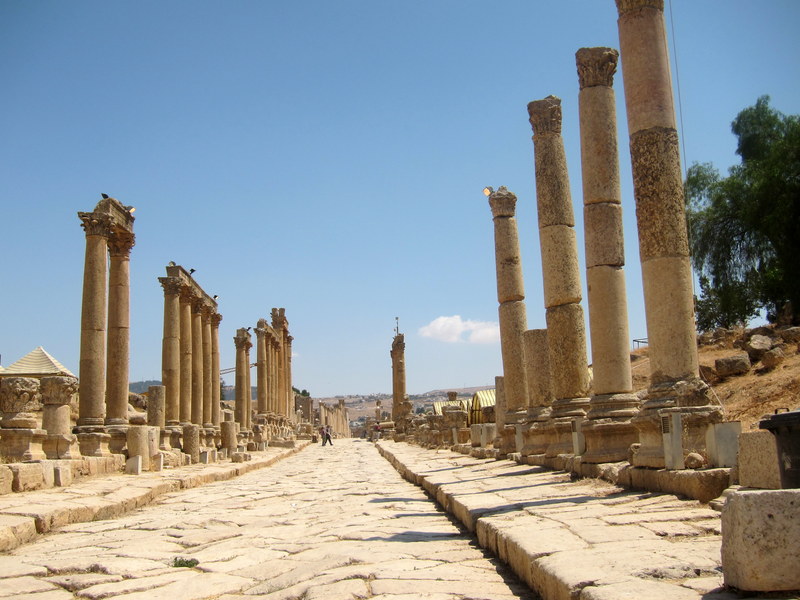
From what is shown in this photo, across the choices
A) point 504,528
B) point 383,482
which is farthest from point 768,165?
point 504,528

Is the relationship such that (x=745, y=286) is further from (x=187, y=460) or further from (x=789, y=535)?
(x=789, y=535)

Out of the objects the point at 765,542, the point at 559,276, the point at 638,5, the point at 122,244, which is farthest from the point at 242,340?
the point at 765,542

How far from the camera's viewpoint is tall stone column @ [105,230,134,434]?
18.9 m

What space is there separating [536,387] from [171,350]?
48.3ft

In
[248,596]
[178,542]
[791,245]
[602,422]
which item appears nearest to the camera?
[248,596]

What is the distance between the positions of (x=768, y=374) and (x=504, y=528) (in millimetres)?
19419

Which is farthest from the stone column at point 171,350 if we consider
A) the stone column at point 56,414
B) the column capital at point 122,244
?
the stone column at point 56,414

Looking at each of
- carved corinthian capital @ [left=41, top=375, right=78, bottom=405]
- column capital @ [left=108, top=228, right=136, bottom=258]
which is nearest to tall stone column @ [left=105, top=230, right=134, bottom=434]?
column capital @ [left=108, top=228, right=136, bottom=258]

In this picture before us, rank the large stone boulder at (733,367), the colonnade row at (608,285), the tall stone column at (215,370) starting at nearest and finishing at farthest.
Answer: the colonnade row at (608,285), the large stone boulder at (733,367), the tall stone column at (215,370)

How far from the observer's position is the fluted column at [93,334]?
17.7m

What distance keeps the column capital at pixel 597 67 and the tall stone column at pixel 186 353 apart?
18832 mm

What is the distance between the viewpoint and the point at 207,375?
106ft

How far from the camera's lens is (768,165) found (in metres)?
32.1

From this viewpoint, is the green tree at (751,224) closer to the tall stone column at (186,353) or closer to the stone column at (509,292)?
the stone column at (509,292)
